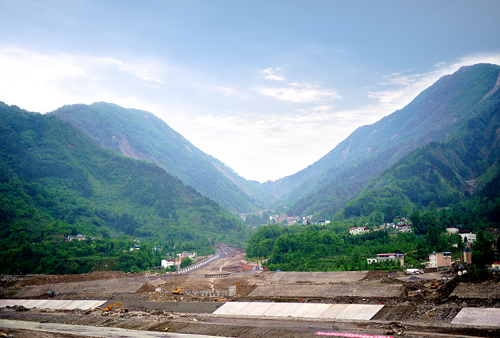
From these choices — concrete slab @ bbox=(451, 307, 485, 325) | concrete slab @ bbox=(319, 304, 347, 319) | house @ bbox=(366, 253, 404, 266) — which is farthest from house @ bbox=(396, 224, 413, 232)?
concrete slab @ bbox=(451, 307, 485, 325)

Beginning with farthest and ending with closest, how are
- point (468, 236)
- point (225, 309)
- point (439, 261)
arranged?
point (468, 236), point (439, 261), point (225, 309)

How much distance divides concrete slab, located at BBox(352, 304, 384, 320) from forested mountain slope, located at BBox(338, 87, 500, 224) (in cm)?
7188

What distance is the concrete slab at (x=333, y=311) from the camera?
37128 mm

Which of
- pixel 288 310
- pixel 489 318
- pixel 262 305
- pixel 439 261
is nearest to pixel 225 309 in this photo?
pixel 262 305

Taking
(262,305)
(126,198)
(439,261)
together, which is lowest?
(439,261)

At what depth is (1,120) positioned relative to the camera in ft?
464

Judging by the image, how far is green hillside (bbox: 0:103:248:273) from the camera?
7925cm

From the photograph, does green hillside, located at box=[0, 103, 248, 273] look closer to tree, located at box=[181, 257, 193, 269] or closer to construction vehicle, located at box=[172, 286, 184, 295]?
tree, located at box=[181, 257, 193, 269]

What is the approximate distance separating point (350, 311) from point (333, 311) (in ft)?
5.34

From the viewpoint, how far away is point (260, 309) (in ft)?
139

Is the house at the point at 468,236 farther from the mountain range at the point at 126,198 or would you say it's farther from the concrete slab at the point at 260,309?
the concrete slab at the point at 260,309

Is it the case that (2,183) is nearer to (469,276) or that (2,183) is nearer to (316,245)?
(316,245)

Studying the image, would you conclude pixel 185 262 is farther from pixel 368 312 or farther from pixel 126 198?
pixel 126 198

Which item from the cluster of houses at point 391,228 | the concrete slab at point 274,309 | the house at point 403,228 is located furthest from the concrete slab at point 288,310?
the house at point 403,228
